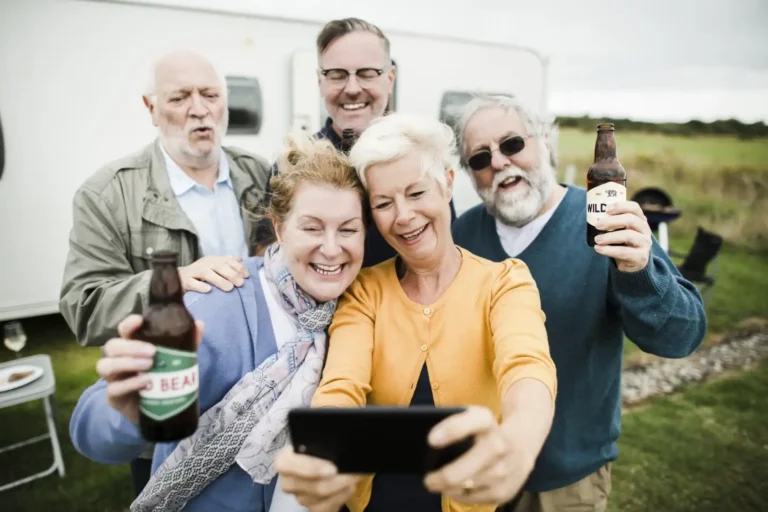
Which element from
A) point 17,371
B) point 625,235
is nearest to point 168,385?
point 625,235

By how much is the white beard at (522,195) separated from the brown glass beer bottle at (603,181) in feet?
1.56

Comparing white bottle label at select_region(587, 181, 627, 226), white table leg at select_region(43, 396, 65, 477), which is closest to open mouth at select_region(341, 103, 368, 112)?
white bottle label at select_region(587, 181, 627, 226)

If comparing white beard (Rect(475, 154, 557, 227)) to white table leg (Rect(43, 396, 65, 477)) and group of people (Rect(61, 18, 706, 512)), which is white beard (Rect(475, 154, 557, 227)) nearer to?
group of people (Rect(61, 18, 706, 512))

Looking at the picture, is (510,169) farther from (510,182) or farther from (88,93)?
(88,93)

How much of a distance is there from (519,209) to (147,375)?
1678mm

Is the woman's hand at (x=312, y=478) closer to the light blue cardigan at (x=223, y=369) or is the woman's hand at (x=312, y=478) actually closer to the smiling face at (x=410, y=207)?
the light blue cardigan at (x=223, y=369)

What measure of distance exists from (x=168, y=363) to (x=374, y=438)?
605 millimetres

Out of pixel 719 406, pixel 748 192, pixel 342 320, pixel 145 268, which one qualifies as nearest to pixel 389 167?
pixel 342 320

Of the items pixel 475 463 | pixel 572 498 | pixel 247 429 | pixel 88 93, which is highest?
pixel 88 93

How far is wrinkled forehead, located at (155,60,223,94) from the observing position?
2762mm

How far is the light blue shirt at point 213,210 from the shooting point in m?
2.89

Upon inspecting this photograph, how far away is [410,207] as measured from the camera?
6.11ft

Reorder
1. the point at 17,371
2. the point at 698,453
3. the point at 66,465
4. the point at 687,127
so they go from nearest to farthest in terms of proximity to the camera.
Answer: the point at 17,371
the point at 66,465
the point at 698,453
the point at 687,127

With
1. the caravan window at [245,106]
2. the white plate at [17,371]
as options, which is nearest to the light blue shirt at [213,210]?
the white plate at [17,371]
